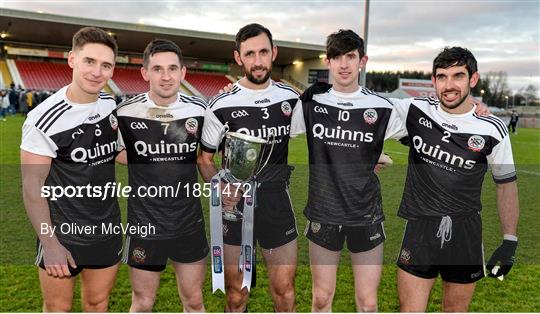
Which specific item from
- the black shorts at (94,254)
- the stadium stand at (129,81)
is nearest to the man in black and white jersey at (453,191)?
the black shorts at (94,254)

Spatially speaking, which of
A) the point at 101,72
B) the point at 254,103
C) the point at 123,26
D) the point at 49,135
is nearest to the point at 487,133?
the point at 254,103

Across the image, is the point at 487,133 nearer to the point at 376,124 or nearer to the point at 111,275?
the point at 376,124

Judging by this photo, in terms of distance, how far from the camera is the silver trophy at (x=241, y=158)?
2848mm

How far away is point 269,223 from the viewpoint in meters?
3.25

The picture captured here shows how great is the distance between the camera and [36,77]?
34906 mm

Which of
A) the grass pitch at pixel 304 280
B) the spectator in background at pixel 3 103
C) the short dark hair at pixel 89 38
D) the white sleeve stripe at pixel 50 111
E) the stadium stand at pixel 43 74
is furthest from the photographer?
the stadium stand at pixel 43 74

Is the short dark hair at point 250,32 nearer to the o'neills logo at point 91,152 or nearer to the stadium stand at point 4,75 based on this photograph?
the o'neills logo at point 91,152

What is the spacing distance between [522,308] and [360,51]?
2663 millimetres

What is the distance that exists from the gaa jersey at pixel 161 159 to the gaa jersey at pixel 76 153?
0.13 metres

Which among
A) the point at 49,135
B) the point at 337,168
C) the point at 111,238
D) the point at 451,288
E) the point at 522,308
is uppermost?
the point at 49,135

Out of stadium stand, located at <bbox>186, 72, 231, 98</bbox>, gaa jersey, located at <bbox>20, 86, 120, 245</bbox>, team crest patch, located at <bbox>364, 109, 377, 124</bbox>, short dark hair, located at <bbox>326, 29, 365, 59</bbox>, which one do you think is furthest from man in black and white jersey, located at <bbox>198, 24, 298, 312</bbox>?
stadium stand, located at <bbox>186, 72, 231, 98</bbox>

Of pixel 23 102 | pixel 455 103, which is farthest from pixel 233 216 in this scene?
pixel 23 102

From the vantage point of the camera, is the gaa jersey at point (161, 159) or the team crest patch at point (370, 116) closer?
the gaa jersey at point (161, 159)

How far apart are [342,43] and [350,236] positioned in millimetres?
1299
